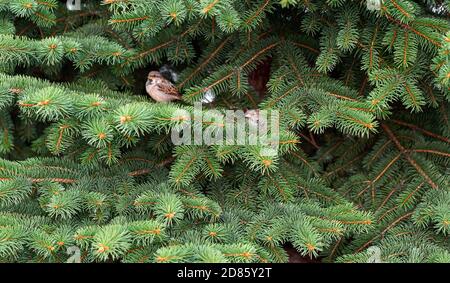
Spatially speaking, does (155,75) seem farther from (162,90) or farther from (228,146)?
(228,146)

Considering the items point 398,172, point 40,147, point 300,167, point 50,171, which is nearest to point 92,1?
point 40,147

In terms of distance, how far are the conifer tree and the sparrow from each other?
7cm

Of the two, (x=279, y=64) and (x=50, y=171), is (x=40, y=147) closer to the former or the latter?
(x=50, y=171)

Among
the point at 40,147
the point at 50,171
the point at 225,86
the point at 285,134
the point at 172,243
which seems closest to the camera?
the point at 172,243

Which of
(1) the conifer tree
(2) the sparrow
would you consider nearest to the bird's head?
(2) the sparrow

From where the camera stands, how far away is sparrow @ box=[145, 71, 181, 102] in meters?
2.49

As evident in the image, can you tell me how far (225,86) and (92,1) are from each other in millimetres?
987

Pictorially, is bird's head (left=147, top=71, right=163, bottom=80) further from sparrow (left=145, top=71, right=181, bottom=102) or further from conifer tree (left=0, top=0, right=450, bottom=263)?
conifer tree (left=0, top=0, right=450, bottom=263)

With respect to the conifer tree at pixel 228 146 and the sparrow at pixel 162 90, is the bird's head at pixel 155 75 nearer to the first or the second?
the sparrow at pixel 162 90

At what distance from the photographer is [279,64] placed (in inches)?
101

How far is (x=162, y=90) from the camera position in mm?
2514

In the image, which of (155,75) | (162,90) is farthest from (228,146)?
(155,75)

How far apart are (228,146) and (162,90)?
0.69 m

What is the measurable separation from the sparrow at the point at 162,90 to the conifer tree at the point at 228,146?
0.07 metres
